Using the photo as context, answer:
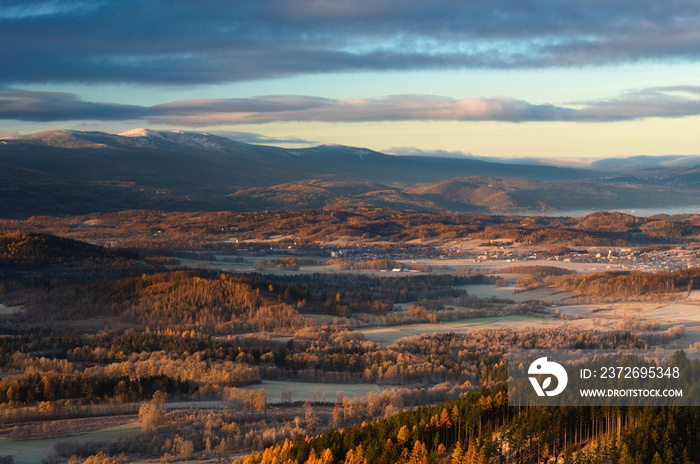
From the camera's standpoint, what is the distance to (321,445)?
58.8 ft

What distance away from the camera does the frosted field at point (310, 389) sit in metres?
27.2

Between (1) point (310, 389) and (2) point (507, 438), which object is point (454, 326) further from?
(2) point (507, 438)

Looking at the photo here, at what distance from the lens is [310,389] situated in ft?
94.3

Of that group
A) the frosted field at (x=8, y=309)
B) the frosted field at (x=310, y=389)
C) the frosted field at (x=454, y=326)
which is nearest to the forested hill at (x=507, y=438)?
the frosted field at (x=310, y=389)

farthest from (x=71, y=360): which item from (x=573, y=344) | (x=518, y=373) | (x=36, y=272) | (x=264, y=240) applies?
(x=264, y=240)

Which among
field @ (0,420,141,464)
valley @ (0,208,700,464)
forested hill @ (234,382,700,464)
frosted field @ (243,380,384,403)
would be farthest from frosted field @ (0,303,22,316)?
forested hill @ (234,382,700,464)

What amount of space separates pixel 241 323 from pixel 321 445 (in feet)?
80.4

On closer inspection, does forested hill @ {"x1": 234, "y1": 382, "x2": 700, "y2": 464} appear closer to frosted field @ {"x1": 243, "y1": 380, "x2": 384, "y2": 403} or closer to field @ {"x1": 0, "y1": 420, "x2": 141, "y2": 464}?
field @ {"x1": 0, "y1": 420, "x2": 141, "y2": 464}

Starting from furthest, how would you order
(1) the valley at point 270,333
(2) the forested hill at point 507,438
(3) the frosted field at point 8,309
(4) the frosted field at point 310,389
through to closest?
(3) the frosted field at point 8,309, (4) the frosted field at point 310,389, (1) the valley at point 270,333, (2) the forested hill at point 507,438

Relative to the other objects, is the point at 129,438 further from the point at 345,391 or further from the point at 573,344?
the point at 573,344

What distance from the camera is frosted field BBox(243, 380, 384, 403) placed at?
2720 centimetres

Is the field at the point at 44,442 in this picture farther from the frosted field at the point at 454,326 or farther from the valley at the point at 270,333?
the frosted field at the point at 454,326

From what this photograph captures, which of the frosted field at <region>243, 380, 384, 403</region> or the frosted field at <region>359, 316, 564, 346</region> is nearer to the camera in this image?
the frosted field at <region>243, 380, 384, 403</region>

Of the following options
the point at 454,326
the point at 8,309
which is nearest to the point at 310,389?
the point at 454,326
